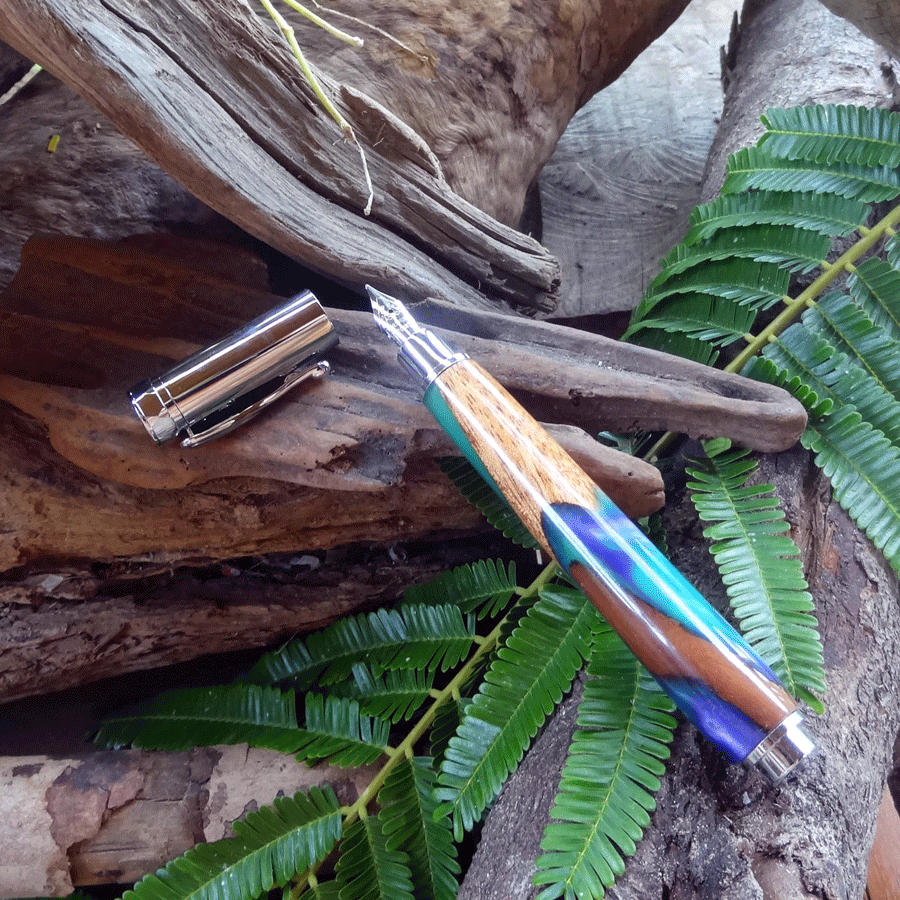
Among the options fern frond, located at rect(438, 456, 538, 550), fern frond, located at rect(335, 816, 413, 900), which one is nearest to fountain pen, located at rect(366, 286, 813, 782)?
fern frond, located at rect(438, 456, 538, 550)

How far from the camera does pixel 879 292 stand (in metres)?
1.16

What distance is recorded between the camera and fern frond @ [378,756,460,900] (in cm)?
100

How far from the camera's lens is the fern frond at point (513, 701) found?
95 centimetres

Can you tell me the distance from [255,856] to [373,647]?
0.34 metres

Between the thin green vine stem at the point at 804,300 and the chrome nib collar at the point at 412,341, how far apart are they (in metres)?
0.43

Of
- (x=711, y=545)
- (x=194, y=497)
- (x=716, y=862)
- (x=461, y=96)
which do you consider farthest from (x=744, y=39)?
(x=716, y=862)

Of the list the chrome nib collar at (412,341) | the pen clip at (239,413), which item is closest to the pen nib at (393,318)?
the chrome nib collar at (412,341)

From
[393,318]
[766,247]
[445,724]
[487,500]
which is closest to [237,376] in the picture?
[393,318]

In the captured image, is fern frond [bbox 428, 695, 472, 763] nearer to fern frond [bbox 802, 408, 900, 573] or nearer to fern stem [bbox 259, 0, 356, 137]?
fern frond [bbox 802, 408, 900, 573]

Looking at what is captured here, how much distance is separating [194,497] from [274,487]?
126 millimetres

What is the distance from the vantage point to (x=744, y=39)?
1.91 m

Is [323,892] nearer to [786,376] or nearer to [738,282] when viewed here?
[786,376]

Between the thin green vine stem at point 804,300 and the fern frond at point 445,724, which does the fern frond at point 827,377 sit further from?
the fern frond at point 445,724

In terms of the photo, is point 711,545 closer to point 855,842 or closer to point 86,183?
point 855,842
